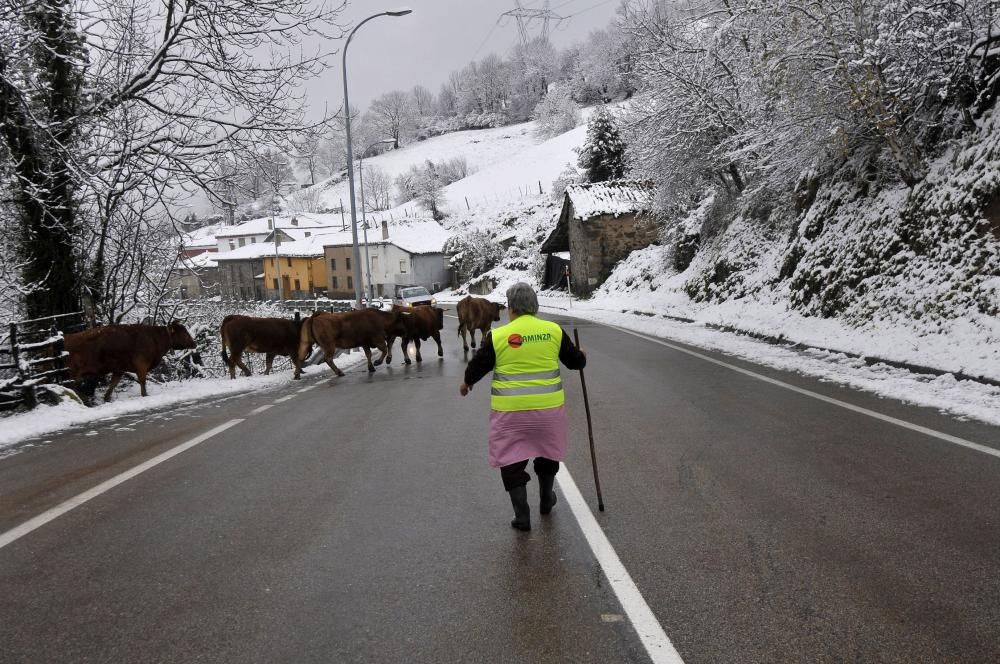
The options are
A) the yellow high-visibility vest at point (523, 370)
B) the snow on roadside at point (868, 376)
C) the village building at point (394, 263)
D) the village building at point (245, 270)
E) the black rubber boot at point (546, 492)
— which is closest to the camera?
the yellow high-visibility vest at point (523, 370)

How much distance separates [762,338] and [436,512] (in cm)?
1296

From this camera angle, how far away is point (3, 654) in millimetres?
3117

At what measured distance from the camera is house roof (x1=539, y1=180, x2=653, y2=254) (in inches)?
1678

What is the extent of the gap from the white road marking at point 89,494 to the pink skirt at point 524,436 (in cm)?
312

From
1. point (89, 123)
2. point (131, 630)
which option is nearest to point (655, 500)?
point (131, 630)

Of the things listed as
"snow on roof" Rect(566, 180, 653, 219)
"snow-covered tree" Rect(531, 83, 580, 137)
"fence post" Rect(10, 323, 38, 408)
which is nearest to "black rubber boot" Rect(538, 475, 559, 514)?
"fence post" Rect(10, 323, 38, 408)

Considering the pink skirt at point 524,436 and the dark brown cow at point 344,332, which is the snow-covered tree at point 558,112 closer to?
the dark brown cow at point 344,332

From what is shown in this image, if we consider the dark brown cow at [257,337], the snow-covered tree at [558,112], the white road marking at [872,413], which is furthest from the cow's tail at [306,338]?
the snow-covered tree at [558,112]

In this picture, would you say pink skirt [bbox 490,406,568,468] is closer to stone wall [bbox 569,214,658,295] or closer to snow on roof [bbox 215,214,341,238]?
stone wall [bbox 569,214,658,295]

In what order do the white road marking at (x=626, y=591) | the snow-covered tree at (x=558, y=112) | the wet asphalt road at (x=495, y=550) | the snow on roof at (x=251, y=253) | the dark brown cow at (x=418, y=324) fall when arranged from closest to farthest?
the white road marking at (x=626, y=591), the wet asphalt road at (x=495, y=550), the dark brown cow at (x=418, y=324), the snow on roof at (x=251, y=253), the snow-covered tree at (x=558, y=112)

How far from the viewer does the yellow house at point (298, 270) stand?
79938mm

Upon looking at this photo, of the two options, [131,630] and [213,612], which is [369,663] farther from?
[131,630]

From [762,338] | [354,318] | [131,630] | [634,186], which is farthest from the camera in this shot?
[634,186]

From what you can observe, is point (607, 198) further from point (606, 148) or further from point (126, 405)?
point (126, 405)
